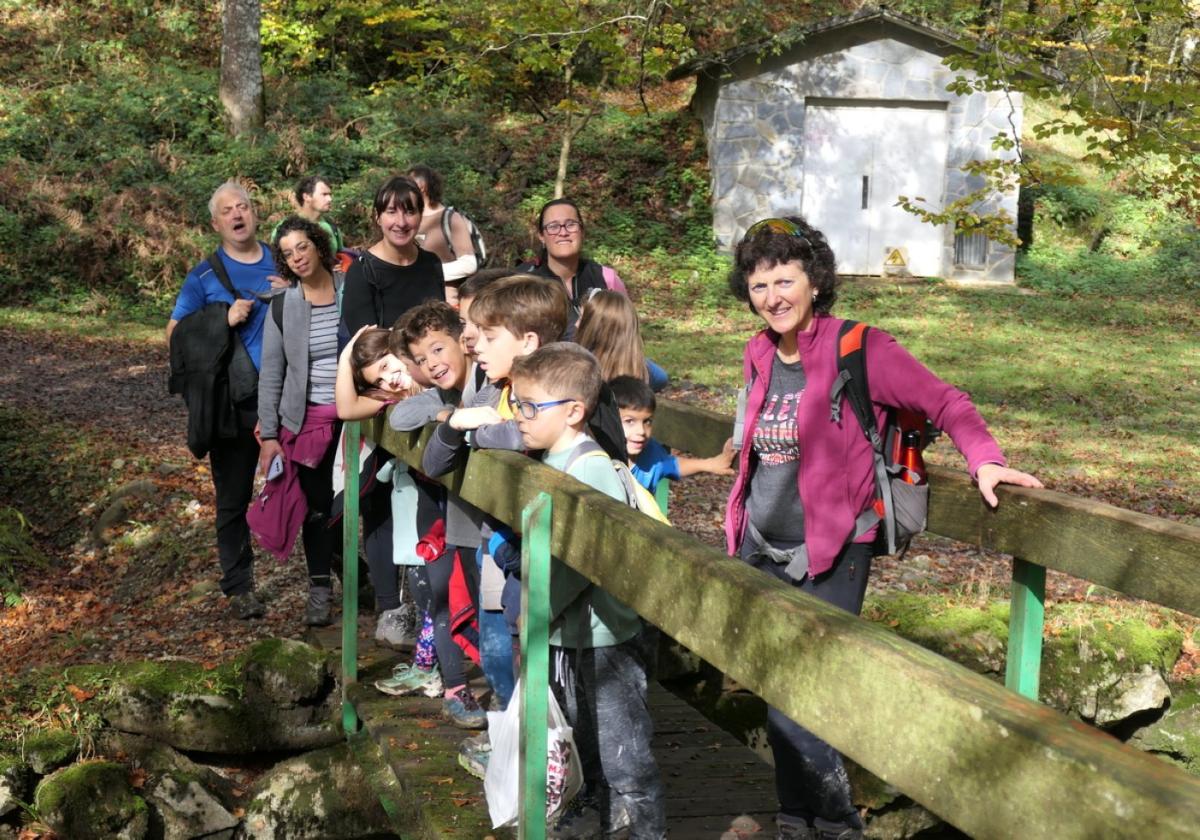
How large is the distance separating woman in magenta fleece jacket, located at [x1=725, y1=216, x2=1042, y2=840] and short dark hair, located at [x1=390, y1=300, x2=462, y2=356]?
1.22m

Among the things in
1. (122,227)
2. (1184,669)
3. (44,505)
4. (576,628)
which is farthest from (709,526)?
(122,227)

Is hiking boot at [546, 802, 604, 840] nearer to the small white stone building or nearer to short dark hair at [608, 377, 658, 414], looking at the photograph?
short dark hair at [608, 377, 658, 414]

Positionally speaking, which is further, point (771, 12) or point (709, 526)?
point (771, 12)

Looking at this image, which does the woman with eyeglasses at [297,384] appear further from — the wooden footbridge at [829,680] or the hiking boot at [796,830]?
the hiking boot at [796,830]

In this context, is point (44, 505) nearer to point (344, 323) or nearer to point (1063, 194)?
point (344, 323)

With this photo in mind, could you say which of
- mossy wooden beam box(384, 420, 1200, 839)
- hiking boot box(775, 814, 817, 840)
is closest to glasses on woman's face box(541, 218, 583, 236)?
hiking boot box(775, 814, 817, 840)

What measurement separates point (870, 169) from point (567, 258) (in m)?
17.8

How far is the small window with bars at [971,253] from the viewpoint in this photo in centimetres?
2248

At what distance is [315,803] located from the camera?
536 cm

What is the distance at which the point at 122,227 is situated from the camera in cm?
1828

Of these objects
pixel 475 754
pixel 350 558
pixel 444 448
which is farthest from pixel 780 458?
pixel 350 558

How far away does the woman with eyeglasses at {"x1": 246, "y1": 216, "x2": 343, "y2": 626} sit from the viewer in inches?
237

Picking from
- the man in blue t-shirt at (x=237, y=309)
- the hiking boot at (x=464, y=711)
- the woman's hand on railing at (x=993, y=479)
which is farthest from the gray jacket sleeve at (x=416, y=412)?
the man in blue t-shirt at (x=237, y=309)

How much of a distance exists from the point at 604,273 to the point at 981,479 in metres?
2.79
